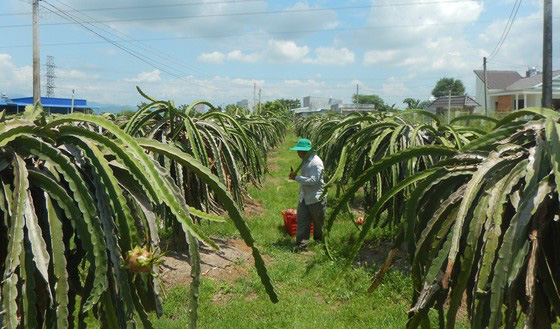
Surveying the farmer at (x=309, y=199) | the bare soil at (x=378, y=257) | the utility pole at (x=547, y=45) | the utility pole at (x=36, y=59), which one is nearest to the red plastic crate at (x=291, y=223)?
the farmer at (x=309, y=199)

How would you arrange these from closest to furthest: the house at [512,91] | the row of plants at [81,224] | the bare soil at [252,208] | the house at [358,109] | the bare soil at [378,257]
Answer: the row of plants at [81,224]
the bare soil at [378,257]
the bare soil at [252,208]
the house at [358,109]
the house at [512,91]

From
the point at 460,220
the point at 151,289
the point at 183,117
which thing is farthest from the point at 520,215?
the point at 183,117

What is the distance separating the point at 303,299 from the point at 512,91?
29.3m

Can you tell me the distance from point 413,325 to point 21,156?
1.67m

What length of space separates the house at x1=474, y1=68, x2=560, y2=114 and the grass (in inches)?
714

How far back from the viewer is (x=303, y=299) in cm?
465

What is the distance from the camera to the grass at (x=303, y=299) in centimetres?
412

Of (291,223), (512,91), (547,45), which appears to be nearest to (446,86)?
(512,91)

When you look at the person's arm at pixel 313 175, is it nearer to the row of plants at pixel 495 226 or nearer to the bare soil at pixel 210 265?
the bare soil at pixel 210 265

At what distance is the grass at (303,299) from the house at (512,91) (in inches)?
714

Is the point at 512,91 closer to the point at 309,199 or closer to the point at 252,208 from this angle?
the point at 252,208

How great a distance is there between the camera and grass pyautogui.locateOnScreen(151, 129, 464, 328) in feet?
13.5

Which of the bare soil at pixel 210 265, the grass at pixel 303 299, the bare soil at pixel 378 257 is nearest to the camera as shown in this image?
the grass at pixel 303 299

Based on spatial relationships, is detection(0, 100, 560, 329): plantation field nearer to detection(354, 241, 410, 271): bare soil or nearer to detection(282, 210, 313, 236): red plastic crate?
detection(354, 241, 410, 271): bare soil
